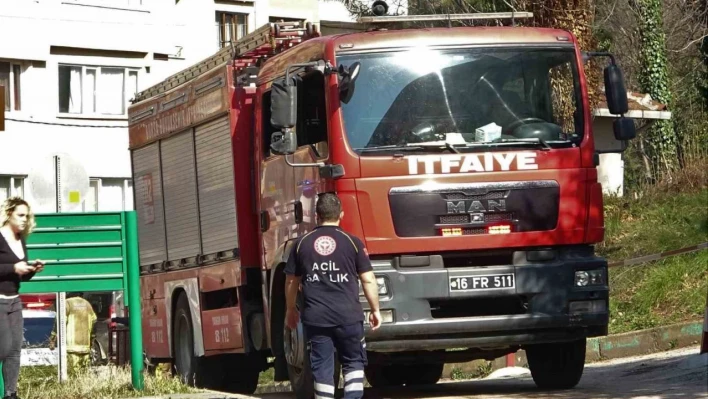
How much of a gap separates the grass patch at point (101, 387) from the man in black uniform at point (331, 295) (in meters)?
2.96

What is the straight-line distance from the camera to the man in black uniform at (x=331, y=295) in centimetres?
1029

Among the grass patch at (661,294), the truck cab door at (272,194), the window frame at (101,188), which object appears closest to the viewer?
the truck cab door at (272,194)

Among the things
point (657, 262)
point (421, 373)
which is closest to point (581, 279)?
point (421, 373)

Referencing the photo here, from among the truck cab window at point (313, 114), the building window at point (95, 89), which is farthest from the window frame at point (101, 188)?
the truck cab window at point (313, 114)

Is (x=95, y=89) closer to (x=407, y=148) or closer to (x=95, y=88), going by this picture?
(x=95, y=88)

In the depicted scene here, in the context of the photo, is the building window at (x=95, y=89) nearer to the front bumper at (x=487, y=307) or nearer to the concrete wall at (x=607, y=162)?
the concrete wall at (x=607, y=162)

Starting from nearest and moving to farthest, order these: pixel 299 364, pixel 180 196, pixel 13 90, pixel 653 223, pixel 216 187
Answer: pixel 299 364 → pixel 216 187 → pixel 180 196 → pixel 653 223 → pixel 13 90

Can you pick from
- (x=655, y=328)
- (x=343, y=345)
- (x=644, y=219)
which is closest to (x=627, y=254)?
(x=644, y=219)

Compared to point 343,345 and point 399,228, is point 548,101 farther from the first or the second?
point 343,345

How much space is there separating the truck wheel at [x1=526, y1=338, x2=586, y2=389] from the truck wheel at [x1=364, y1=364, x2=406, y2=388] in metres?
2.86

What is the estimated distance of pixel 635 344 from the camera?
18.8 metres

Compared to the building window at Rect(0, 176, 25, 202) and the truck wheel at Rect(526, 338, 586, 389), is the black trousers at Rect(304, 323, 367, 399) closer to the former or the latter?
the truck wheel at Rect(526, 338, 586, 389)

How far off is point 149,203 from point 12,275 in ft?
19.0

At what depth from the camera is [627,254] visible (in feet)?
82.1
